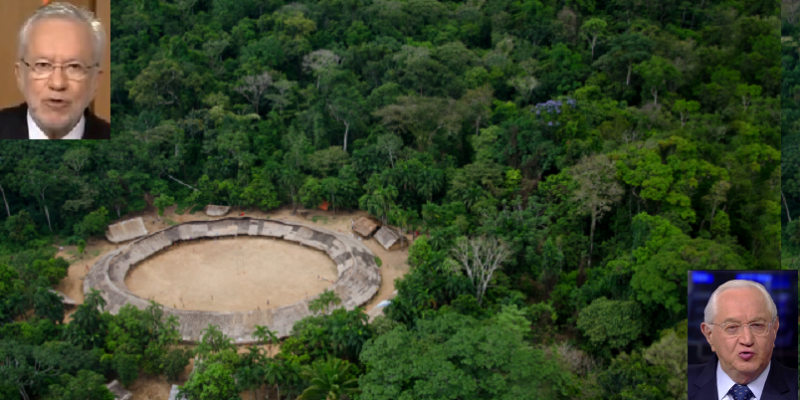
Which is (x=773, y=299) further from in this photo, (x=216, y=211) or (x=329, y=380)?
(x=216, y=211)

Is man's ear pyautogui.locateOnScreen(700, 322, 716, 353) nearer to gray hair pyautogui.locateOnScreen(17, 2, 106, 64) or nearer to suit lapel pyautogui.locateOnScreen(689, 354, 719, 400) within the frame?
suit lapel pyautogui.locateOnScreen(689, 354, 719, 400)

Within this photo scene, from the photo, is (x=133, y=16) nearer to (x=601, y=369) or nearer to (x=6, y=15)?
(x=6, y=15)

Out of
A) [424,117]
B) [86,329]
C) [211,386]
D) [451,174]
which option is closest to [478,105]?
[424,117]

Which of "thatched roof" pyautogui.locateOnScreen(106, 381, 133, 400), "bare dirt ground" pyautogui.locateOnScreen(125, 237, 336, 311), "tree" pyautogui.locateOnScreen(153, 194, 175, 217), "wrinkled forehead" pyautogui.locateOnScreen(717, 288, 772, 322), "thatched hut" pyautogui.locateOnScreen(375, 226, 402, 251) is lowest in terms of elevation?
"thatched roof" pyautogui.locateOnScreen(106, 381, 133, 400)

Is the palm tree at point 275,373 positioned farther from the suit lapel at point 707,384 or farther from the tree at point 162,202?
the tree at point 162,202

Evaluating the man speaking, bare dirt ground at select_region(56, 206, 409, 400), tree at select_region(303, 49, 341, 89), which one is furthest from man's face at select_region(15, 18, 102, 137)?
tree at select_region(303, 49, 341, 89)

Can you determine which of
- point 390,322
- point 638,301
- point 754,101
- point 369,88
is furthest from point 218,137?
point 754,101

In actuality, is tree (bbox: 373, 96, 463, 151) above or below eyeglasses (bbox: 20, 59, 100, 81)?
below
